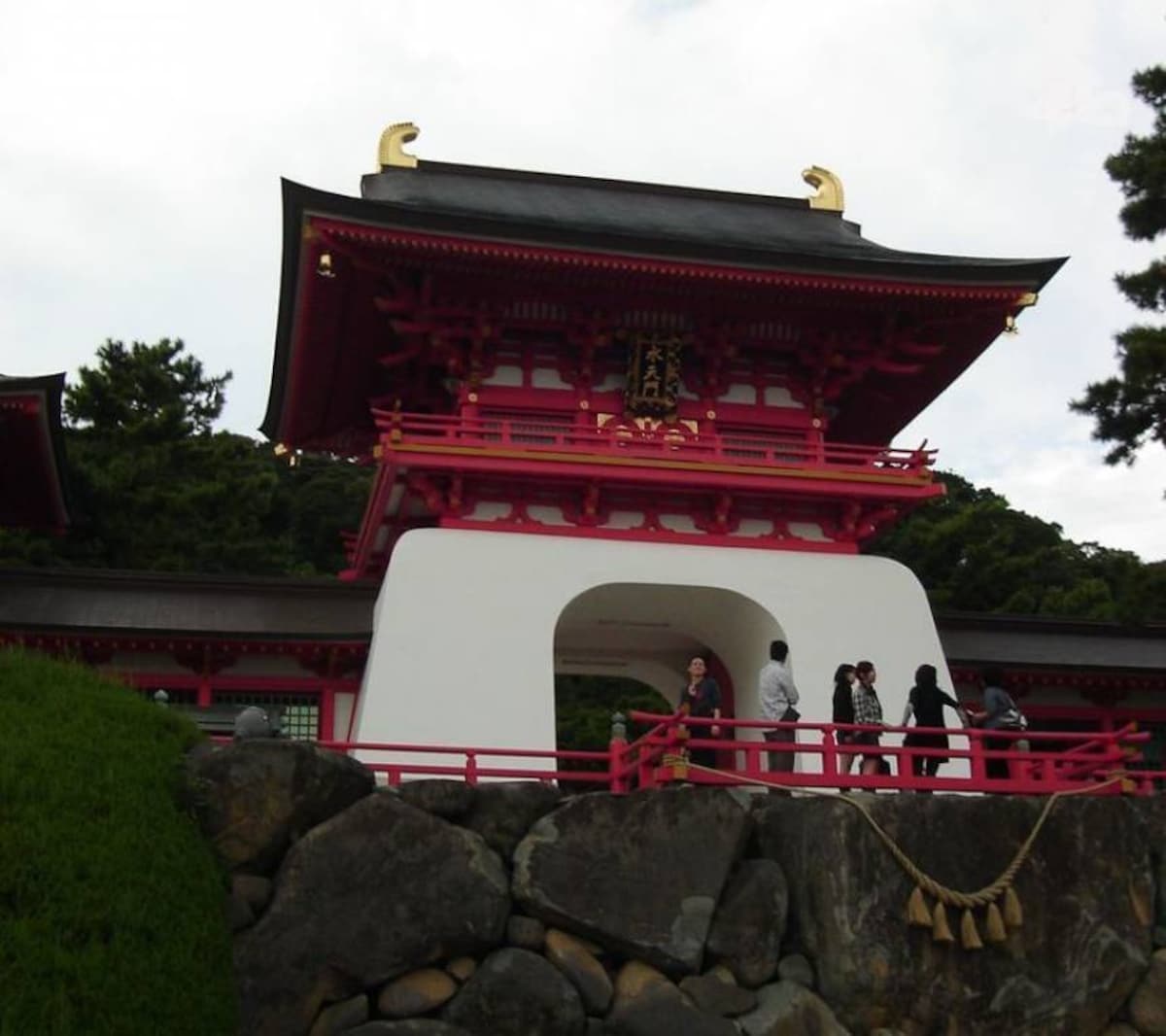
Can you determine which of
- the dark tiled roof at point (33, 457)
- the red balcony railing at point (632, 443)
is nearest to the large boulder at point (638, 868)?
the red balcony railing at point (632, 443)

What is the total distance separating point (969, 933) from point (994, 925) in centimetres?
23

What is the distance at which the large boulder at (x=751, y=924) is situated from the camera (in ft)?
31.6

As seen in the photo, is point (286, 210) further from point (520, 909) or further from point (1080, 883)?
point (1080, 883)

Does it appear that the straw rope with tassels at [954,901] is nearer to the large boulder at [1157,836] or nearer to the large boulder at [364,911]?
the large boulder at [1157,836]

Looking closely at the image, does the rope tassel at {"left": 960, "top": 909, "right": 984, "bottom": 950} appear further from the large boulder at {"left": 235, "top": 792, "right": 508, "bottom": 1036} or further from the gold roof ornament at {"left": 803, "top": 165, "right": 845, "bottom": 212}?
the gold roof ornament at {"left": 803, "top": 165, "right": 845, "bottom": 212}

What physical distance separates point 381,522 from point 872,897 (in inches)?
Answer: 346

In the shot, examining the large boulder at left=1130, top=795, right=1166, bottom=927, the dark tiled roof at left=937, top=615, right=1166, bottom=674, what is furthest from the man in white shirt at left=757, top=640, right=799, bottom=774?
the dark tiled roof at left=937, top=615, right=1166, bottom=674

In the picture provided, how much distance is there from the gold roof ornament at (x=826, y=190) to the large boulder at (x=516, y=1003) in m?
15.9

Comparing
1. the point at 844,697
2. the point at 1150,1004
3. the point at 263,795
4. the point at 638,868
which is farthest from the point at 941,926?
the point at 263,795

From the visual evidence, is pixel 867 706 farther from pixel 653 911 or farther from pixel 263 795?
pixel 263 795

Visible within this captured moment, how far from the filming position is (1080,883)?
10438mm

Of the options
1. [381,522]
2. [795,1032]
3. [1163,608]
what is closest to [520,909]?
[795,1032]

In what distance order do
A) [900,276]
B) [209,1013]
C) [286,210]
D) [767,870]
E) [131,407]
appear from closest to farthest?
[209,1013] → [767,870] → [286,210] → [900,276] → [131,407]

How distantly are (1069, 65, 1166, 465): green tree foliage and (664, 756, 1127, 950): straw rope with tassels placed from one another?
813cm
